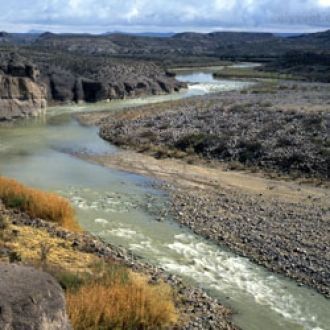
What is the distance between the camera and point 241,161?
35562mm

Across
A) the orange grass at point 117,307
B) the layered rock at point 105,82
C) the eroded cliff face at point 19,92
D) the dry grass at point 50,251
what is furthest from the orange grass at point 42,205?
the layered rock at point 105,82

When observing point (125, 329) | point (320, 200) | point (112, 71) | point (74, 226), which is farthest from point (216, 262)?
point (112, 71)

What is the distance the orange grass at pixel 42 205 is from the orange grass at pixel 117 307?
7.53m

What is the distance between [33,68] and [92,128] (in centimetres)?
1521

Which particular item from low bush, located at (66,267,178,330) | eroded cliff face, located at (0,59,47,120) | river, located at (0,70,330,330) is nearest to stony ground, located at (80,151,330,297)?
river, located at (0,70,330,330)

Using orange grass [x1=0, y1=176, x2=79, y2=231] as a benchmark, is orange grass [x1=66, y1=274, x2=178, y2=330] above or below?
above

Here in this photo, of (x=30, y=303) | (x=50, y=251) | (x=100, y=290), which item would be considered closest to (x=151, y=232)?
(x=50, y=251)

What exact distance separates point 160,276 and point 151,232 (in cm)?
538

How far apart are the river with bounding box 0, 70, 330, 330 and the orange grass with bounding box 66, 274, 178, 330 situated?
2.86 meters

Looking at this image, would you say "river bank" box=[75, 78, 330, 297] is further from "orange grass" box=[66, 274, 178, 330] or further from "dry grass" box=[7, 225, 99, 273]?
"orange grass" box=[66, 274, 178, 330]

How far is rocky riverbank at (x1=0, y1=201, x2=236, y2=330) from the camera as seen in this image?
44.8 feet

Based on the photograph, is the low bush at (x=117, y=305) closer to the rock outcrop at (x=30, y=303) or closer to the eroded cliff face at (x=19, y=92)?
the rock outcrop at (x=30, y=303)

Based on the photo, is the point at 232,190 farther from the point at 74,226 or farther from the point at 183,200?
the point at 74,226

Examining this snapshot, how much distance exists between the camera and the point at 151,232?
2169cm
